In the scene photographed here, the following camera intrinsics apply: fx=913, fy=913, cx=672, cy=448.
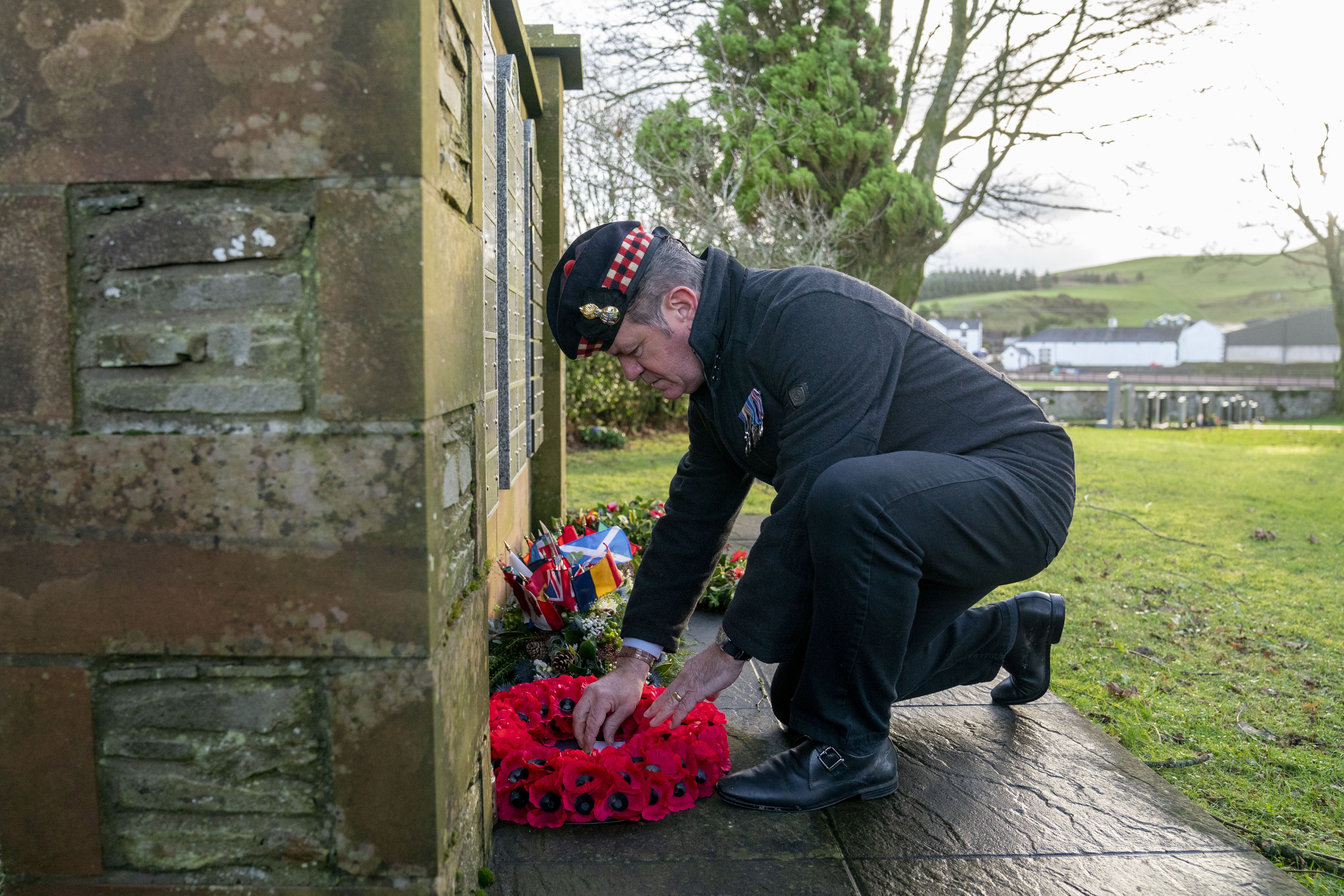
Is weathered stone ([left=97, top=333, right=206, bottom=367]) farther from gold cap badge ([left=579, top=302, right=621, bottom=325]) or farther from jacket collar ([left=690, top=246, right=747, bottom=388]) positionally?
jacket collar ([left=690, top=246, right=747, bottom=388])

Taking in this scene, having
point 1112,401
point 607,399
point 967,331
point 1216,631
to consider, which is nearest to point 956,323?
point 967,331

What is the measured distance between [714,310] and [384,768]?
1.28 m

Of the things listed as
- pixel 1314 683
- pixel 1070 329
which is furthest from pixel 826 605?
pixel 1070 329

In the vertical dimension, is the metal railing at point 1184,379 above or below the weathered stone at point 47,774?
above

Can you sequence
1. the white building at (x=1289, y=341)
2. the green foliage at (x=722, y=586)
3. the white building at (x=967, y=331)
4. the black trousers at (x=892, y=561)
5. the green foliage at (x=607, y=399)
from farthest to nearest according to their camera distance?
the white building at (x=967, y=331) < the white building at (x=1289, y=341) < the green foliage at (x=607, y=399) < the green foliage at (x=722, y=586) < the black trousers at (x=892, y=561)

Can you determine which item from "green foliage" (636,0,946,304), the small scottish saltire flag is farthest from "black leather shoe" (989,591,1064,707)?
"green foliage" (636,0,946,304)

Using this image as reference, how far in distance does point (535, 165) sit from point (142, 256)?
130 inches

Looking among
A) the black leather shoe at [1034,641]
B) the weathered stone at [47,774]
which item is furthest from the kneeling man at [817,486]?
the weathered stone at [47,774]

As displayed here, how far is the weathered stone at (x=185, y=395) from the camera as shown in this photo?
139cm

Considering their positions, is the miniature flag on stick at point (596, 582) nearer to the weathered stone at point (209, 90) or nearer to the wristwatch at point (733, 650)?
the wristwatch at point (733, 650)

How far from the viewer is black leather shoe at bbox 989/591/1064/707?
2.68 m

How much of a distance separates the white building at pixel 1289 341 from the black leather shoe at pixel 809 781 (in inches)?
3017

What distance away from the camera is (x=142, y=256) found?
1378mm

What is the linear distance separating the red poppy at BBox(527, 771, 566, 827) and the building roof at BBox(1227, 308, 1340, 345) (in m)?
83.3
